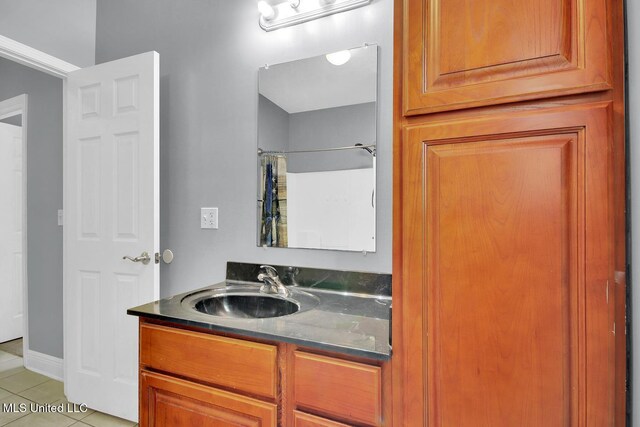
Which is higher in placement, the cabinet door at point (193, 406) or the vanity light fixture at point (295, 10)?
the vanity light fixture at point (295, 10)

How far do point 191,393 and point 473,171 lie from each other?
115 cm

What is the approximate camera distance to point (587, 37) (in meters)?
0.75

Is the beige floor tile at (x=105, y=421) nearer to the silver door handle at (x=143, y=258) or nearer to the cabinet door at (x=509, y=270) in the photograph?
the silver door handle at (x=143, y=258)

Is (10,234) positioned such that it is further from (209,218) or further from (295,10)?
(295,10)

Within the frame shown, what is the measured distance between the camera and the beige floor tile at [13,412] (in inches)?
81.3

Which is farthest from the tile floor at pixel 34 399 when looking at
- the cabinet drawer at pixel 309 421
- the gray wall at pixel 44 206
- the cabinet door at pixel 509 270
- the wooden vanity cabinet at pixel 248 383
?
the cabinet door at pixel 509 270

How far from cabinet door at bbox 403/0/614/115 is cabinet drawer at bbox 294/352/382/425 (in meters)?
0.73

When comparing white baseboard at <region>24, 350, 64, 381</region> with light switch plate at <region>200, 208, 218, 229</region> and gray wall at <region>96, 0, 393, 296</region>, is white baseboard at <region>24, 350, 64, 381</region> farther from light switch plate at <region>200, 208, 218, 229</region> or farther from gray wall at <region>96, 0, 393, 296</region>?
light switch plate at <region>200, 208, 218, 229</region>

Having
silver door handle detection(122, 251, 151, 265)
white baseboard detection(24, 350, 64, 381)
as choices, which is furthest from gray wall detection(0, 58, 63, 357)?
silver door handle detection(122, 251, 151, 265)

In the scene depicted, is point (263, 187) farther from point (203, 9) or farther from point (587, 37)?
point (587, 37)

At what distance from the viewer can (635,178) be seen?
73 cm

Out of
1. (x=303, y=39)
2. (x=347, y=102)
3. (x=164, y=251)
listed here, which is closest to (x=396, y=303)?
(x=347, y=102)

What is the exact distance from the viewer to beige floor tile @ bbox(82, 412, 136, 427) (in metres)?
2.01

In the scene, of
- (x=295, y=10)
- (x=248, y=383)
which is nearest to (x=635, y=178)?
(x=248, y=383)
